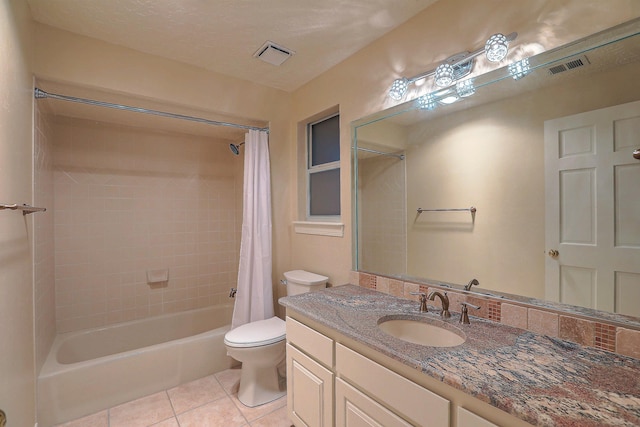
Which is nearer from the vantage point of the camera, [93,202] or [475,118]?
[475,118]

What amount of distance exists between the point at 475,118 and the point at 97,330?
3.34m

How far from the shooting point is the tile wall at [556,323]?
0.97 m

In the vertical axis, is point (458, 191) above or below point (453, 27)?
below

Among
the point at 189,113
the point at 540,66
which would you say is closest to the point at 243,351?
the point at 189,113

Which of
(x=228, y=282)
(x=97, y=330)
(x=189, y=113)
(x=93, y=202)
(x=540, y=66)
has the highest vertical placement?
(x=189, y=113)

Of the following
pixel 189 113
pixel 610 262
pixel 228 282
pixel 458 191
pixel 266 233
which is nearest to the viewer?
pixel 610 262

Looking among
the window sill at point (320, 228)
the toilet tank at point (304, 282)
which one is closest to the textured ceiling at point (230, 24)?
the window sill at point (320, 228)

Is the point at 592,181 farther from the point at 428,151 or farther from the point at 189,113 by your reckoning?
the point at 189,113

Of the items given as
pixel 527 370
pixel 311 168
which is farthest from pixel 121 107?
pixel 527 370

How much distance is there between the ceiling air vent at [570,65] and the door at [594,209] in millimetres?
196

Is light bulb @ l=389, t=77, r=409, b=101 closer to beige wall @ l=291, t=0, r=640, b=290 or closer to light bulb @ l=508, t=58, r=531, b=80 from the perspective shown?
beige wall @ l=291, t=0, r=640, b=290

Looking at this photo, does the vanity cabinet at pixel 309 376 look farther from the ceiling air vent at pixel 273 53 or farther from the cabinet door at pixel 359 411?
the ceiling air vent at pixel 273 53

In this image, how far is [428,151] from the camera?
1700 mm

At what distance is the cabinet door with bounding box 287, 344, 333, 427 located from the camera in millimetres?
1294
